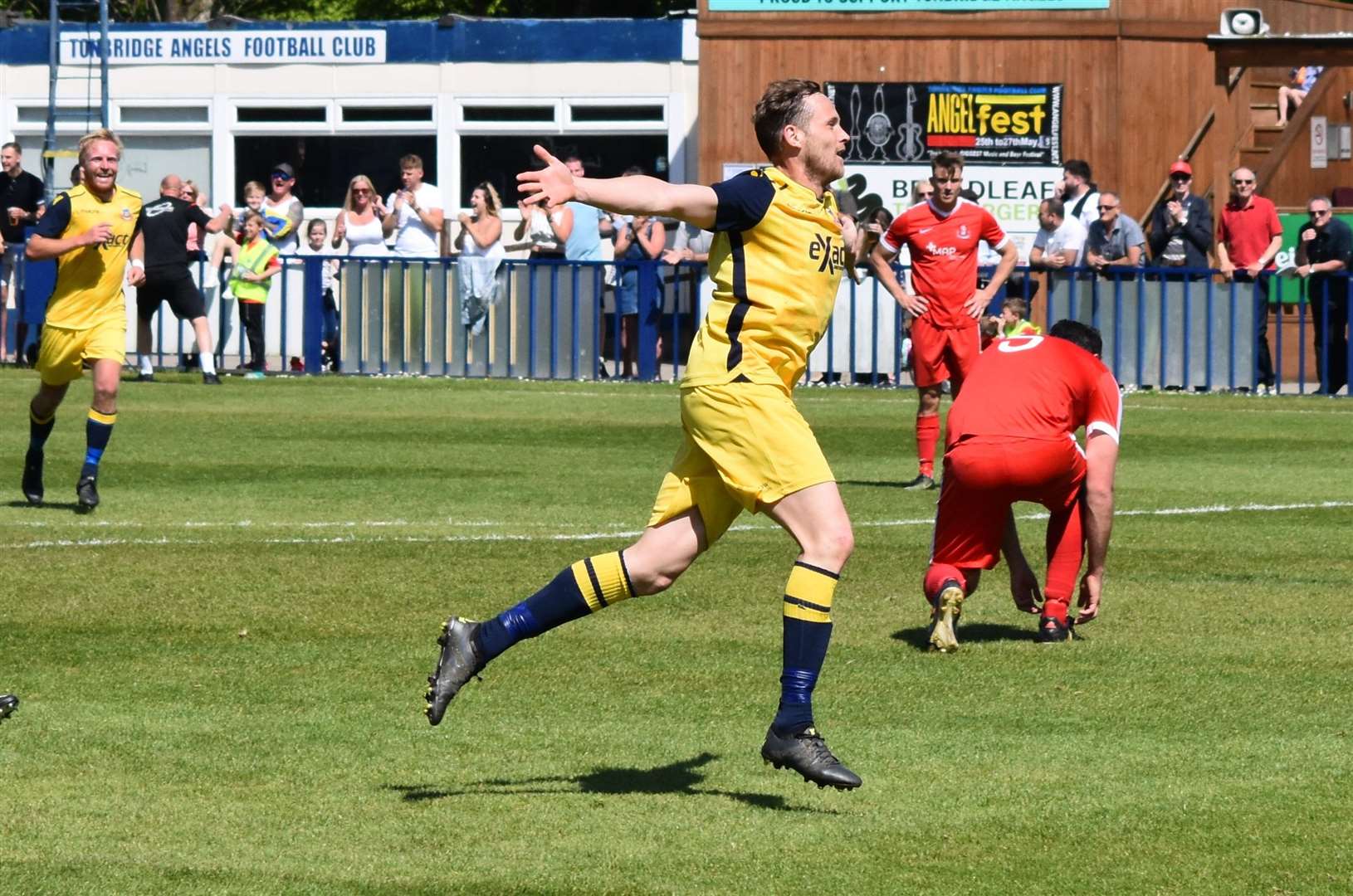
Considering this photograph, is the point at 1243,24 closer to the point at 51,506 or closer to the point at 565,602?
the point at 51,506

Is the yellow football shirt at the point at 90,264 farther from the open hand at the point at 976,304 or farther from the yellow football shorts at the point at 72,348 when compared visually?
the open hand at the point at 976,304

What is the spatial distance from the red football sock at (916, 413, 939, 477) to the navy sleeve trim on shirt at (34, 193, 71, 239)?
17.3 ft

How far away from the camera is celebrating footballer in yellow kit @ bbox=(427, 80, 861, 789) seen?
665cm

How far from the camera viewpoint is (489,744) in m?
7.18

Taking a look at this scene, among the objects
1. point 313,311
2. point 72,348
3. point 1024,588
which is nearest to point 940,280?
point 72,348

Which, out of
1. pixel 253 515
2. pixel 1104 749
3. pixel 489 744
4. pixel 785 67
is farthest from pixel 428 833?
pixel 785 67

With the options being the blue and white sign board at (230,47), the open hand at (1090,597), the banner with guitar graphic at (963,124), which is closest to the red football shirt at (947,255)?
the open hand at (1090,597)

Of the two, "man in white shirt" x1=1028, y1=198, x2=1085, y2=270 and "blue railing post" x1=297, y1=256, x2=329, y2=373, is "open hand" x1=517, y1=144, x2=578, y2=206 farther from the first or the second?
"blue railing post" x1=297, y1=256, x2=329, y2=373

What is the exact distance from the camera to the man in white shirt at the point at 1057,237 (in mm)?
22688

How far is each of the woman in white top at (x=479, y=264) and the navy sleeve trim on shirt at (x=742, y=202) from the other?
17.2 meters

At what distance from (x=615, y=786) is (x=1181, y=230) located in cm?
1660

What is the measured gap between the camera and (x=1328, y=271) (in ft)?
70.2

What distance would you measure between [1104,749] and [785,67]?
2126 cm

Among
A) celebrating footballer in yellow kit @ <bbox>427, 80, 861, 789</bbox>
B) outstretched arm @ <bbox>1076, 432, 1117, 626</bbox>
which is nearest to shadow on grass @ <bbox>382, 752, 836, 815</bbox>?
celebrating footballer in yellow kit @ <bbox>427, 80, 861, 789</bbox>
